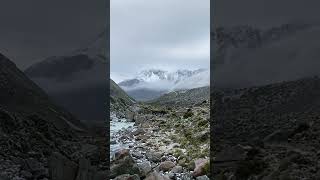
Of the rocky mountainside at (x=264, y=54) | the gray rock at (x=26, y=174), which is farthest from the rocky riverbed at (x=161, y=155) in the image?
the gray rock at (x=26, y=174)

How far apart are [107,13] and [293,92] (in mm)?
5161

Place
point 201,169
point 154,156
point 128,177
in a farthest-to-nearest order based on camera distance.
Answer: point 154,156
point 201,169
point 128,177

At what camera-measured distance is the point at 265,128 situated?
12711mm

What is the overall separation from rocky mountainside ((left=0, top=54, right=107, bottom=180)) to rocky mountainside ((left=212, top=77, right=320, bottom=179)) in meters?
3.38

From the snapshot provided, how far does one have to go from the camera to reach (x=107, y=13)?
1175cm

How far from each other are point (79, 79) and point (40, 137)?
5.50 ft

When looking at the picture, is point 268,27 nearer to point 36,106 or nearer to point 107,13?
point 107,13

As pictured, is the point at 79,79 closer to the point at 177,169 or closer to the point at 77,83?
the point at 77,83

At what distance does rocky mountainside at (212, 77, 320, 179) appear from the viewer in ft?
39.2

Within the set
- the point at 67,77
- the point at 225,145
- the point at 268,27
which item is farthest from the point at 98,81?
the point at 268,27

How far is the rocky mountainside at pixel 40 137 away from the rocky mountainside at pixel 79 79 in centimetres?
20

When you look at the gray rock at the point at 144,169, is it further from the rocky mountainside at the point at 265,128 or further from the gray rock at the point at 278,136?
the gray rock at the point at 278,136

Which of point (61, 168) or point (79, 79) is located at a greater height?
point (79, 79)

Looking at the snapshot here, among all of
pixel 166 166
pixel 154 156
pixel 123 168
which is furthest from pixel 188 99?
A: pixel 123 168
